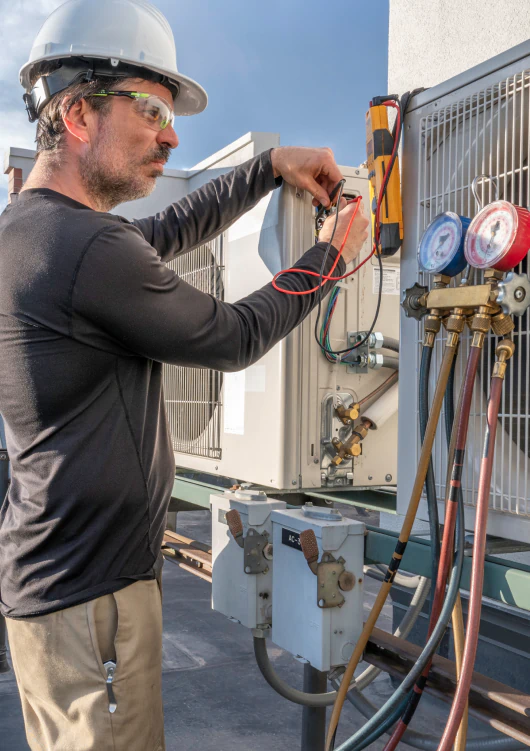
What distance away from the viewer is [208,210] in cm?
152

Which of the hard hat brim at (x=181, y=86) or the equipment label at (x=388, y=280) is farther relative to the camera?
the equipment label at (x=388, y=280)

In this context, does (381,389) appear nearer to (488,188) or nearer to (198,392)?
(198,392)

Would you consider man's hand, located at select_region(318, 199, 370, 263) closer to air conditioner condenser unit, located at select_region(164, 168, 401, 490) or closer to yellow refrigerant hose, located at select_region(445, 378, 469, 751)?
air conditioner condenser unit, located at select_region(164, 168, 401, 490)

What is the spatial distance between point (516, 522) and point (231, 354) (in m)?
0.48

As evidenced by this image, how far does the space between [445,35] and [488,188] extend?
2726 millimetres

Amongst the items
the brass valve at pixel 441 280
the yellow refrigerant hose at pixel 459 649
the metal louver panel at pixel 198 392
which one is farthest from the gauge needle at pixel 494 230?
the metal louver panel at pixel 198 392

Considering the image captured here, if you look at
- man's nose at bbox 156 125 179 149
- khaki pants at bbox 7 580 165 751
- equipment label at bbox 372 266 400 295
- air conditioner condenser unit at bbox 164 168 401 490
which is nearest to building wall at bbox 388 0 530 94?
equipment label at bbox 372 266 400 295

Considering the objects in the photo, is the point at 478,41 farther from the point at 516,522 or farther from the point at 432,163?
the point at 516,522

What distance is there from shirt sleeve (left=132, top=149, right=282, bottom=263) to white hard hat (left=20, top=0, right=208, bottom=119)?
10.6 inches

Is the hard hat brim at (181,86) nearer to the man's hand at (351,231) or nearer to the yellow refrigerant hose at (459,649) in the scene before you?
the man's hand at (351,231)

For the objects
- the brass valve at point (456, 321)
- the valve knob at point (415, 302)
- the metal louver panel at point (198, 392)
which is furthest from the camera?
the metal louver panel at point (198, 392)

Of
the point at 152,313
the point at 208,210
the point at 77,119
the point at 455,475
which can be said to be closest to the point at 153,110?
the point at 77,119

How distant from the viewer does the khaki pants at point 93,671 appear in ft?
3.38

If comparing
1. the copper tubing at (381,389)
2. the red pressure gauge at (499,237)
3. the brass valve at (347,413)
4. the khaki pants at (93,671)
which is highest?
the red pressure gauge at (499,237)
